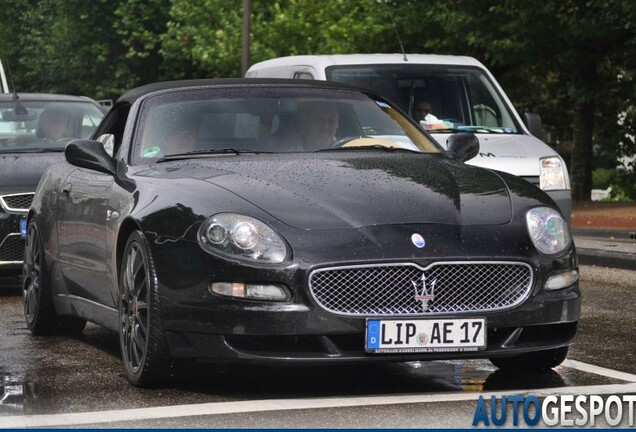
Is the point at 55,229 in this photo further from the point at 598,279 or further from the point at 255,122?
the point at 598,279

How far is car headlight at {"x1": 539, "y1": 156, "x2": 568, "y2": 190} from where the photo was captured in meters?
14.1

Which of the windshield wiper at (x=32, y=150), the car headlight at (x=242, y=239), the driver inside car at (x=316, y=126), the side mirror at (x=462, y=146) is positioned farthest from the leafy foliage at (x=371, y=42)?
the car headlight at (x=242, y=239)

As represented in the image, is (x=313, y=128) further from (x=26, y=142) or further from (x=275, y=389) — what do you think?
(x=26, y=142)

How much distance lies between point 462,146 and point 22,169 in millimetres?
5161

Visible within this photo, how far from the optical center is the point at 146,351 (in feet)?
24.6

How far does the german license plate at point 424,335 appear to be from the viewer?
7168 millimetres

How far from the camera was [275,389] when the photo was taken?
7.68 m

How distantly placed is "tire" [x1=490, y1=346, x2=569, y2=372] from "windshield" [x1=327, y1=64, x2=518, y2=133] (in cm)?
695

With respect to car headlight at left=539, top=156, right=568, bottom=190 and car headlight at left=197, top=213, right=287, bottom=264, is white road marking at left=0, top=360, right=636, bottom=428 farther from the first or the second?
car headlight at left=539, top=156, right=568, bottom=190

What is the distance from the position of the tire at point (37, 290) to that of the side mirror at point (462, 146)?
2.58 meters

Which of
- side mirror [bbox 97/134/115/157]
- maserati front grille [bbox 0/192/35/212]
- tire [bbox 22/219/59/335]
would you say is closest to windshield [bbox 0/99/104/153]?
maserati front grille [bbox 0/192/35/212]

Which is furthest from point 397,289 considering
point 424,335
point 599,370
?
point 599,370

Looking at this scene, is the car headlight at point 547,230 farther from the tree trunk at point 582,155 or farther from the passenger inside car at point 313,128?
the tree trunk at point 582,155
